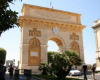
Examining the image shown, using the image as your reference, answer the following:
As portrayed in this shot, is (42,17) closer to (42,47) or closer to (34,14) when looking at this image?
(34,14)

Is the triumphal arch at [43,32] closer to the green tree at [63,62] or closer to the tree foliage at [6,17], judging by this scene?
the green tree at [63,62]

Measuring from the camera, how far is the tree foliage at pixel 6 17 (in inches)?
250

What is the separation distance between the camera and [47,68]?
1736 cm

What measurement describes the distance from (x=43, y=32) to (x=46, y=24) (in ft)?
5.13

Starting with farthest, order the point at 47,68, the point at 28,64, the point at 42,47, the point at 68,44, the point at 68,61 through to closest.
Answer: the point at 68,44, the point at 42,47, the point at 28,64, the point at 47,68, the point at 68,61

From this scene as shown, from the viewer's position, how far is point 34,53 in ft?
70.6

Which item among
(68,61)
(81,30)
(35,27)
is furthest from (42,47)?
(68,61)

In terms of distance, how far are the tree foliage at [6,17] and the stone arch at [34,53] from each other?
14780mm

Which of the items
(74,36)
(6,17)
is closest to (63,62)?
(6,17)

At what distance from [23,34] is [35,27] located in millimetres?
2353

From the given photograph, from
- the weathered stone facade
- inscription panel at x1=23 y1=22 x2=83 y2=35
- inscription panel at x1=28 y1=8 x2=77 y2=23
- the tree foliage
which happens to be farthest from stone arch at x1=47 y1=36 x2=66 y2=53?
the tree foliage

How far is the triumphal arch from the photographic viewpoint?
2123 cm

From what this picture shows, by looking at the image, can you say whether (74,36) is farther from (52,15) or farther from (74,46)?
(52,15)

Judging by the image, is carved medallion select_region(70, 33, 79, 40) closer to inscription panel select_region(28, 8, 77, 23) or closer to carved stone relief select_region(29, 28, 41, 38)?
inscription panel select_region(28, 8, 77, 23)
